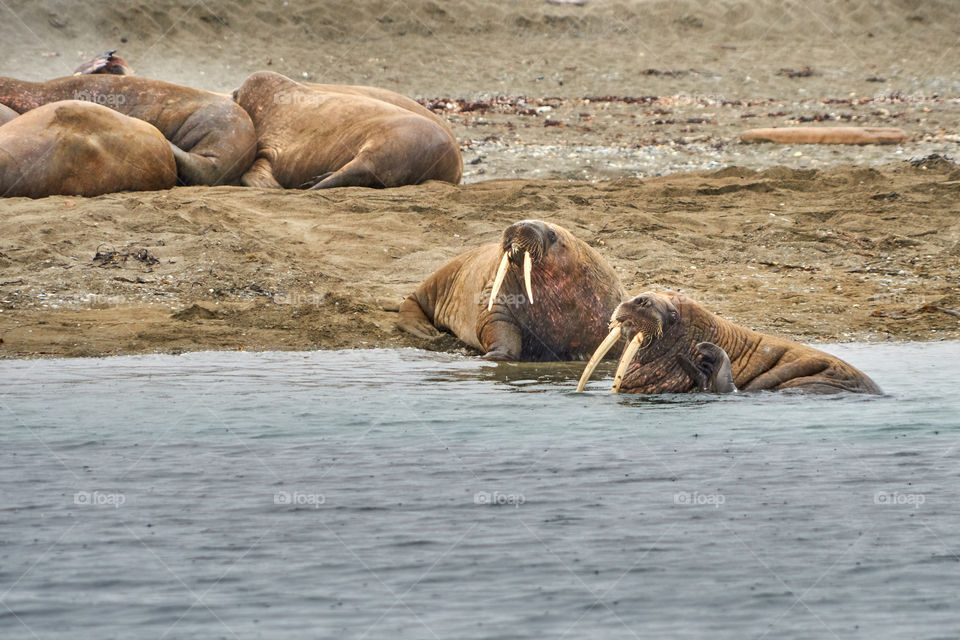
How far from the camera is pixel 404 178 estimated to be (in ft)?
43.6

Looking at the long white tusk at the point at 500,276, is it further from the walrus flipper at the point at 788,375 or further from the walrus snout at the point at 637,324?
the walrus flipper at the point at 788,375

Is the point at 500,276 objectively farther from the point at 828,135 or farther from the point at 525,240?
the point at 828,135

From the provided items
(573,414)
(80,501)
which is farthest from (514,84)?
(80,501)

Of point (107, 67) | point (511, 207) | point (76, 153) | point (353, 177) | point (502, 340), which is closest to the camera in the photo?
point (502, 340)

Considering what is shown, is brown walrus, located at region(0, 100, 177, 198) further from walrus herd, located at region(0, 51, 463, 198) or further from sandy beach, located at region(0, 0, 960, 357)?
sandy beach, located at region(0, 0, 960, 357)

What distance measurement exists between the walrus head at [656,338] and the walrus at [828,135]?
9873mm

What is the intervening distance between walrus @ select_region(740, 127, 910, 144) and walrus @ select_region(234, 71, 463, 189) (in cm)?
480

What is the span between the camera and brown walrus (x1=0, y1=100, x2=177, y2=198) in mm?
11539

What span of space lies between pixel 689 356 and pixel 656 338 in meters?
0.25

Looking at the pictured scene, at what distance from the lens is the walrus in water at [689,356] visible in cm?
716

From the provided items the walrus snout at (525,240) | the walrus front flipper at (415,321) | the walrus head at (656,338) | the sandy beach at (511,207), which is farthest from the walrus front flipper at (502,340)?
the walrus head at (656,338)

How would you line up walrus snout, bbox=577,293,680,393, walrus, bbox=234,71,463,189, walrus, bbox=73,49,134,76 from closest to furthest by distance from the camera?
walrus snout, bbox=577,293,680,393 < walrus, bbox=234,71,463,189 < walrus, bbox=73,49,134,76

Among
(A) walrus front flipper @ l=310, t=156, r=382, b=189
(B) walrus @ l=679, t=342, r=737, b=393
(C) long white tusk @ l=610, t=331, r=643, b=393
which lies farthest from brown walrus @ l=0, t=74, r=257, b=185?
(B) walrus @ l=679, t=342, r=737, b=393

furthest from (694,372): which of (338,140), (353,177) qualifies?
(338,140)
